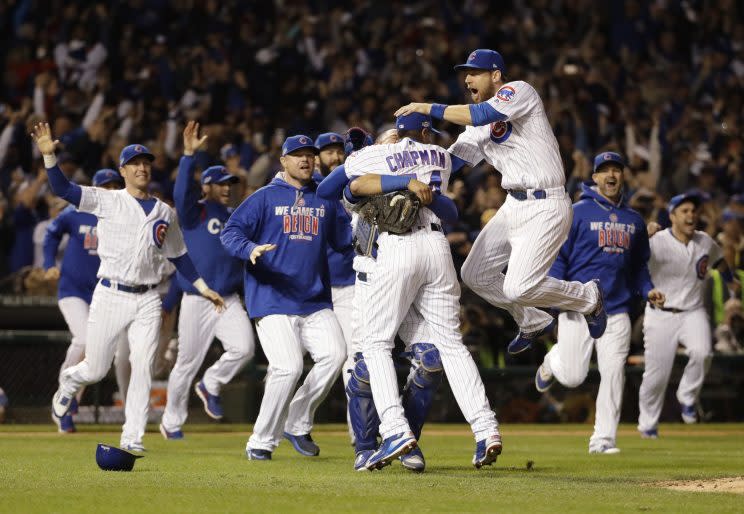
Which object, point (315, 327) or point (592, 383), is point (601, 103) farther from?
point (315, 327)

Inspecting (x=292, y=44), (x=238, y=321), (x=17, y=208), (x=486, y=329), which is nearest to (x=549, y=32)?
(x=292, y=44)

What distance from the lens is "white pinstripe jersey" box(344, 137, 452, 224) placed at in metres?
7.96

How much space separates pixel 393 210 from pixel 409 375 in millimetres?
1120

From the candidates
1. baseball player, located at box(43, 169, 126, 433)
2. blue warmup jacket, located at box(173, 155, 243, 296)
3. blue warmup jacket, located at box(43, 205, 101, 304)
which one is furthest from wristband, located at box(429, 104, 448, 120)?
blue warmup jacket, located at box(43, 205, 101, 304)

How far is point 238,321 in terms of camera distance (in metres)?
12.5

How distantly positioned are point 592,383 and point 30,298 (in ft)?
21.0

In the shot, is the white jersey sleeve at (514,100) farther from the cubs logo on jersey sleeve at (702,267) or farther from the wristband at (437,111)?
the cubs logo on jersey sleeve at (702,267)

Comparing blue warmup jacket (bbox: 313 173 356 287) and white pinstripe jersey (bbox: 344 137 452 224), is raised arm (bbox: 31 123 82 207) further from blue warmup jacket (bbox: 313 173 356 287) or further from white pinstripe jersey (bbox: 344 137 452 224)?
white pinstripe jersey (bbox: 344 137 452 224)

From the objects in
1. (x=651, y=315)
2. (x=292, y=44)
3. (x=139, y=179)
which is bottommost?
(x=651, y=315)

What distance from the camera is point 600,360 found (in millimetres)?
10820

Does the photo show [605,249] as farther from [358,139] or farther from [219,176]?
[219,176]

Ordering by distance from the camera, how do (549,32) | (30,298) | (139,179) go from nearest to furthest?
(139,179), (30,298), (549,32)

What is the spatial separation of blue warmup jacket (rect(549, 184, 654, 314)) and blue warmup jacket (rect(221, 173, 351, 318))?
2.30m

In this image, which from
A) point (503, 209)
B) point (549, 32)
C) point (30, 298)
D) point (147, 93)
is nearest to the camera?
point (503, 209)
